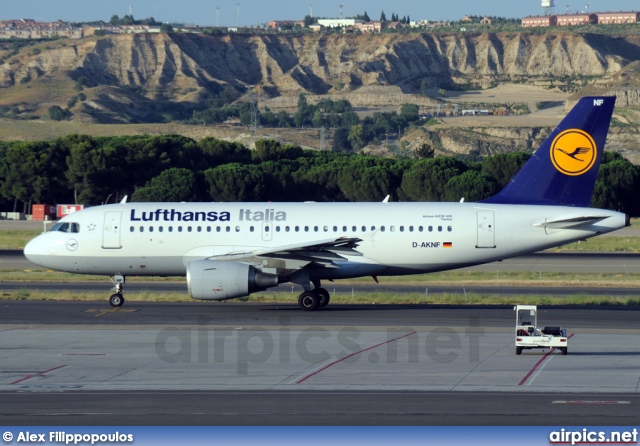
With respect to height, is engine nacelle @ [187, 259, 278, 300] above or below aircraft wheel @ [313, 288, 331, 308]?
above

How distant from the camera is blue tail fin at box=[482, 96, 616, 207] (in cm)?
3662

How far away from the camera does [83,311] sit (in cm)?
3569

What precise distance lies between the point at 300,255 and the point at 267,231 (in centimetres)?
216

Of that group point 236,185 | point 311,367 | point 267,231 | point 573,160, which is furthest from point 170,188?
point 311,367

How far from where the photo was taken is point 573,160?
36656 millimetres

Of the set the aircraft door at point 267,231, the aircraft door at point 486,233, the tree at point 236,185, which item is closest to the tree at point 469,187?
the tree at point 236,185

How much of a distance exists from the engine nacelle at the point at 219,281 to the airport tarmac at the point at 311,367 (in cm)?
84

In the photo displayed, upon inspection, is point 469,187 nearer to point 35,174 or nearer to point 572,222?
point 35,174

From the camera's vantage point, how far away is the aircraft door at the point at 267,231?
3681 centimetres

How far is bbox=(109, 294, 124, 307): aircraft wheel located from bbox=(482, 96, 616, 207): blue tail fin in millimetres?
14390

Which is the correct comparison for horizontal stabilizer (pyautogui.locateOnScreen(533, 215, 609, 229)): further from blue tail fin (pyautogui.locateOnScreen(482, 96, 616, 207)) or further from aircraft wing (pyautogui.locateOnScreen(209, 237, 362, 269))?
aircraft wing (pyautogui.locateOnScreen(209, 237, 362, 269))

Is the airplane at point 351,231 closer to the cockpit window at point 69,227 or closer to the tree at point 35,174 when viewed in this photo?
the cockpit window at point 69,227

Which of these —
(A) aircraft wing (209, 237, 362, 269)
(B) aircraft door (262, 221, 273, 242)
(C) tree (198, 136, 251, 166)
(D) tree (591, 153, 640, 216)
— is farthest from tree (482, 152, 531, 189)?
(A) aircraft wing (209, 237, 362, 269)

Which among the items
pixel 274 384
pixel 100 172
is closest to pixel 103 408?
pixel 274 384
